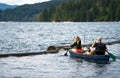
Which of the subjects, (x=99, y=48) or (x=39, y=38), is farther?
(x=39, y=38)

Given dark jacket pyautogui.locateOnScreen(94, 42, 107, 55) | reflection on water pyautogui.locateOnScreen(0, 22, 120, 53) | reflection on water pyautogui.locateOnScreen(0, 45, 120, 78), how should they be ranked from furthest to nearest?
reflection on water pyautogui.locateOnScreen(0, 22, 120, 53)
dark jacket pyautogui.locateOnScreen(94, 42, 107, 55)
reflection on water pyautogui.locateOnScreen(0, 45, 120, 78)

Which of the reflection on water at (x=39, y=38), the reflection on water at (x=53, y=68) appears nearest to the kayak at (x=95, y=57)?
the reflection on water at (x=53, y=68)

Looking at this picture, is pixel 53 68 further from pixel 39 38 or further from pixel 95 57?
pixel 39 38

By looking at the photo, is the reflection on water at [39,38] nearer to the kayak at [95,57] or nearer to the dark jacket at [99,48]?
the kayak at [95,57]

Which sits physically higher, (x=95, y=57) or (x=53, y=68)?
(x=95, y=57)

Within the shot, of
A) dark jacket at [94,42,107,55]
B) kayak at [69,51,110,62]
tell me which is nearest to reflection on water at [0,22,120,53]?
kayak at [69,51,110,62]

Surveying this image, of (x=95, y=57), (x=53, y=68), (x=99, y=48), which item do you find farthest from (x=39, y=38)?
(x=53, y=68)

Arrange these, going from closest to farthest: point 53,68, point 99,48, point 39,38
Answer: point 53,68
point 99,48
point 39,38

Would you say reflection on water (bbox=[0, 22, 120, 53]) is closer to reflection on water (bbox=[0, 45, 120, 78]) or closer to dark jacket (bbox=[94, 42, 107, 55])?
reflection on water (bbox=[0, 45, 120, 78])

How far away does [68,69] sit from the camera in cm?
3547

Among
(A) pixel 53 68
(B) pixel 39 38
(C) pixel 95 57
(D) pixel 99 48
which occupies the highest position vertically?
(D) pixel 99 48

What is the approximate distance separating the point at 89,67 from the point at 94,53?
11.3ft

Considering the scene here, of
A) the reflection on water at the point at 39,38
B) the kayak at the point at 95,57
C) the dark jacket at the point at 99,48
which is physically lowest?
the reflection on water at the point at 39,38

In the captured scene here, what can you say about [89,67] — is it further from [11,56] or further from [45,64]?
[11,56]
